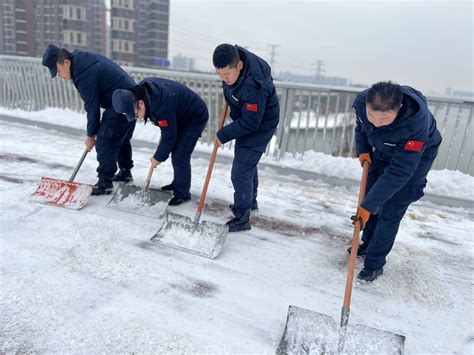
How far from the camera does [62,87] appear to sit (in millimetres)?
7699

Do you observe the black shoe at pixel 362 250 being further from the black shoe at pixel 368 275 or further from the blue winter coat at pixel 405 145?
the blue winter coat at pixel 405 145

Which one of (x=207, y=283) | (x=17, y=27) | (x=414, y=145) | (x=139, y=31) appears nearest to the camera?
(x=414, y=145)

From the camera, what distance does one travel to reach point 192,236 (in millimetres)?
3166

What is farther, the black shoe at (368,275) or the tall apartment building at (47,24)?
the tall apartment building at (47,24)

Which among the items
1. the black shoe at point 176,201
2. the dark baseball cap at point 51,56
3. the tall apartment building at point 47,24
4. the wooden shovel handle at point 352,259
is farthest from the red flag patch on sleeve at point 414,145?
the tall apartment building at point 47,24

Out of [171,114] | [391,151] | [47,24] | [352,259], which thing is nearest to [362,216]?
[352,259]

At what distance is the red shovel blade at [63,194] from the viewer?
12.2 feet

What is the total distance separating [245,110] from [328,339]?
74.8 inches

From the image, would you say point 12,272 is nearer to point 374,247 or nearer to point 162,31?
point 374,247

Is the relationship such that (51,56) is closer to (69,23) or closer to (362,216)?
(362,216)

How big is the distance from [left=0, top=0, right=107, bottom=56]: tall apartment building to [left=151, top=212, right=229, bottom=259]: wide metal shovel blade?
14.5 metres

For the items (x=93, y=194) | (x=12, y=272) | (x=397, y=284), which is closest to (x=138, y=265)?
(x=12, y=272)

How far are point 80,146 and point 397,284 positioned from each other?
217 inches

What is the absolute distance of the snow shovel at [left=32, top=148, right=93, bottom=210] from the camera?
3729mm
